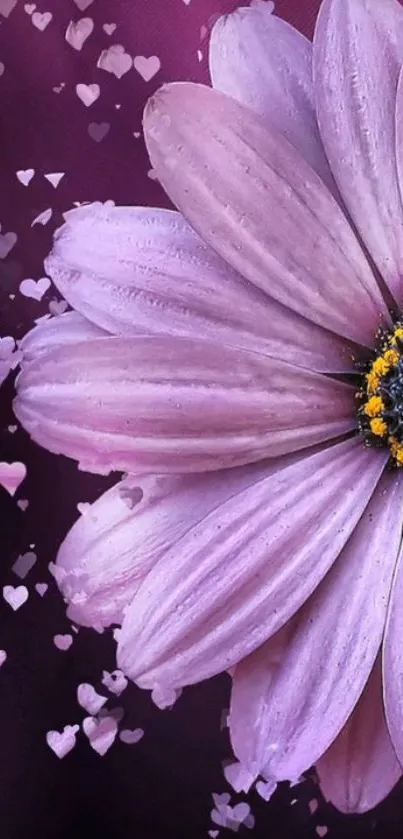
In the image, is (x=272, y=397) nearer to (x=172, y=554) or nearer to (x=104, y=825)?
(x=172, y=554)

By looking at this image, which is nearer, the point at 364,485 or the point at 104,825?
the point at 364,485

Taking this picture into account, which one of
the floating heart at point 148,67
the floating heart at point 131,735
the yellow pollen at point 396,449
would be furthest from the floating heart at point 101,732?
the floating heart at point 148,67

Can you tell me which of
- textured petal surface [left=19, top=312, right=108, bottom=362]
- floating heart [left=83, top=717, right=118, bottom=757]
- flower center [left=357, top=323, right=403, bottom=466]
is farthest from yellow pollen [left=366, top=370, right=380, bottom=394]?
floating heart [left=83, top=717, right=118, bottom=757]

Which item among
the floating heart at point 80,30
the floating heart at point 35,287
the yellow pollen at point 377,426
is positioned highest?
the floating heart at point 80,30

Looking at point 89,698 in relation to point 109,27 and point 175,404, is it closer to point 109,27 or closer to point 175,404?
point 175,404

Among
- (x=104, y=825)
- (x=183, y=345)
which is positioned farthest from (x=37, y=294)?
(x=104, y=825)

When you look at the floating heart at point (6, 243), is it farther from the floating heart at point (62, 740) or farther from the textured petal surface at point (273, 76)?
the floating heart at point (62, 740)
